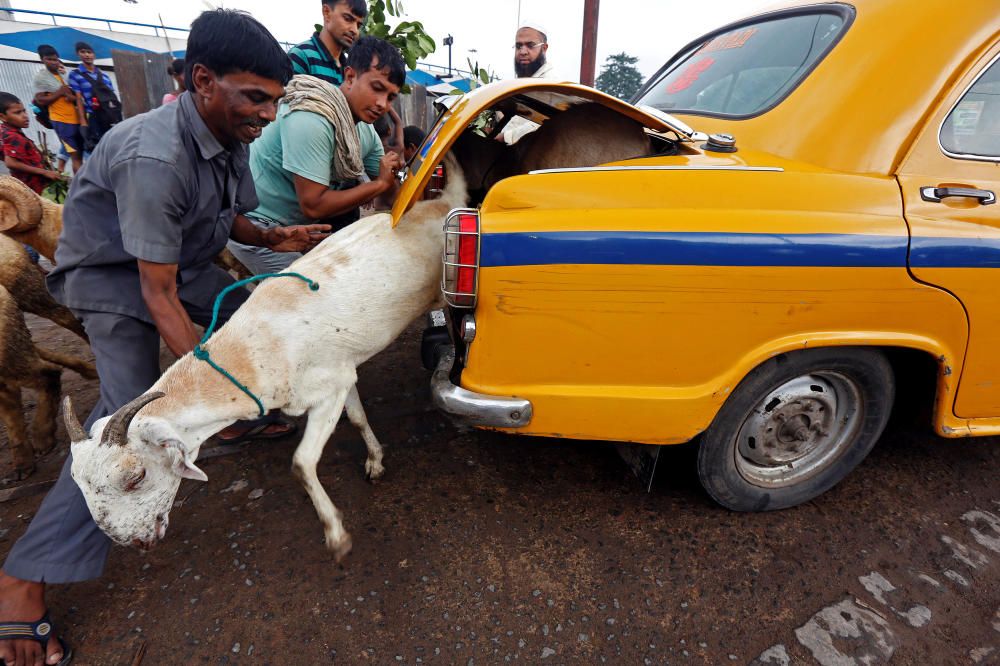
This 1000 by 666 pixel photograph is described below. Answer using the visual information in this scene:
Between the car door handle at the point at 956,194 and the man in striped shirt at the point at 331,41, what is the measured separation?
3.51 m

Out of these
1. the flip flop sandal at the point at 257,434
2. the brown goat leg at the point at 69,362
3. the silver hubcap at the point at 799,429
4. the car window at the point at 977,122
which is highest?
the car window at the point at 977,122

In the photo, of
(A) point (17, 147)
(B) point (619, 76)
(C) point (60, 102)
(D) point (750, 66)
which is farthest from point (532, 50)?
(B) point (619, 76)

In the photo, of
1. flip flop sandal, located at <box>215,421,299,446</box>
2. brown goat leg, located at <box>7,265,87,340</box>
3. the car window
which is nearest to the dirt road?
flip flop sandal, located at <box>215,421,299,446</box>

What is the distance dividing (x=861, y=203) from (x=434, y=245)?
1647mm

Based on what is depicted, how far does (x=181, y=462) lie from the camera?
1754mm

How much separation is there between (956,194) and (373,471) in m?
2.77

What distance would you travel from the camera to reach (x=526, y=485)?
2617 millimetres

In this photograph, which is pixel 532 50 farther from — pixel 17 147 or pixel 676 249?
pixel 17 147

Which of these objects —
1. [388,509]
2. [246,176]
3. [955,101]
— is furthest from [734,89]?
[388,509]

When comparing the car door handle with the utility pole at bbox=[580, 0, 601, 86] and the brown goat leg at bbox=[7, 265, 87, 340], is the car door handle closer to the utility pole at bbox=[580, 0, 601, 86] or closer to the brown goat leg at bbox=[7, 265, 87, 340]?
the utility pole at bbox=[580, 0, 601, 86]

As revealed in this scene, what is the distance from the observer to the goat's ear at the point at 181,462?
1.71 metres

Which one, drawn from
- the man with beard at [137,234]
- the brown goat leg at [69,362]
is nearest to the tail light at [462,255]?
the man with beard at [137,234]

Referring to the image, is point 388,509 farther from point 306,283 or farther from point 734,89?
point 734,89

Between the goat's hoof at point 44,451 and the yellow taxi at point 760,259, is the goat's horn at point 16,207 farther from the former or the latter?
the yellow taxi at point 760,259
